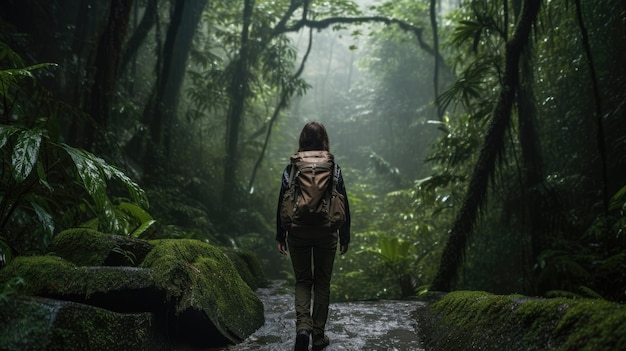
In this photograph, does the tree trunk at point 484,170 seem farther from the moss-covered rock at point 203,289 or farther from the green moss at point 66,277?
the green moss at point 66,277

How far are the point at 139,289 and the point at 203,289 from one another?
0.70 metres

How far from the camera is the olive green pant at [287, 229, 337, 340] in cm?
325

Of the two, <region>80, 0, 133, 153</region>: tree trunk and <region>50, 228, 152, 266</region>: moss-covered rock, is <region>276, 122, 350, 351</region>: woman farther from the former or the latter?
<region>80, 0, 133, 153</region>: tree trunk

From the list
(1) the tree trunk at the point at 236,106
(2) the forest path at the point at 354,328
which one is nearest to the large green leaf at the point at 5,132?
(2) the forest path at the point at 354,328

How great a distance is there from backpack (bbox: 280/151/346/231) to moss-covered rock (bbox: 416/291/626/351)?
1188mm

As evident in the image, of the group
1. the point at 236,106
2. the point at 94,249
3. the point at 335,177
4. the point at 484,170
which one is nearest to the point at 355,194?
the point at 236,106

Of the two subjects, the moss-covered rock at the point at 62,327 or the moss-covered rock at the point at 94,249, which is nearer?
the moss-covered rock at the point at 62,327

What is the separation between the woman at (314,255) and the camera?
3.23m

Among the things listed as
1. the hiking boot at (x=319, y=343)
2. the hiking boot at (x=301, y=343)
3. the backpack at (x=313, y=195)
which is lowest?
the hiking boot at (x=319, y=343)

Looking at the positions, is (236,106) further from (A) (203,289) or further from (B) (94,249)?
(A) (203,289)

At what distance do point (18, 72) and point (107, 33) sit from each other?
92.0 inches

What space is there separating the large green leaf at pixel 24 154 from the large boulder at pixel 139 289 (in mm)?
652

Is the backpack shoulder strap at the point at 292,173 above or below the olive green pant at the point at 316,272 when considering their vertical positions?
above

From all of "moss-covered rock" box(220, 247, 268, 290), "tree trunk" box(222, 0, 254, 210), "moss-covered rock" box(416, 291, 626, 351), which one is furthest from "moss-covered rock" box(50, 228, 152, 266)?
"tree trunk" box(222, 0, 254, 210)
